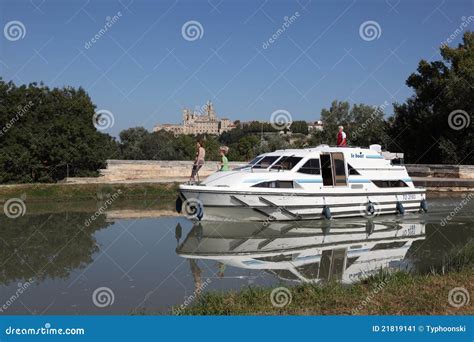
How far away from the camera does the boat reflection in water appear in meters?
10.7

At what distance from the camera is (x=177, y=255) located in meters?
12.4

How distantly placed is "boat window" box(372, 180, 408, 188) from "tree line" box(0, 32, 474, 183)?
15.3ft

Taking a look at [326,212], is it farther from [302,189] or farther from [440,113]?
[440,113]

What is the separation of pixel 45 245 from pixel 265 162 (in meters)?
7.48

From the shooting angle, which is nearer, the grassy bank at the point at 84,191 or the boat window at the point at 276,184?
the boat window at the point at 276,184

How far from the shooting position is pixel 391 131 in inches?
1812

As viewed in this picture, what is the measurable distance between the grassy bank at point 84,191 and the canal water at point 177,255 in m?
4.79

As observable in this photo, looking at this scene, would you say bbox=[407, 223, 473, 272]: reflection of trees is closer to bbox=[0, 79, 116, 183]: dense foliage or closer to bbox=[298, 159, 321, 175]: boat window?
bbox=[298, 159, 321, 175]: boat window

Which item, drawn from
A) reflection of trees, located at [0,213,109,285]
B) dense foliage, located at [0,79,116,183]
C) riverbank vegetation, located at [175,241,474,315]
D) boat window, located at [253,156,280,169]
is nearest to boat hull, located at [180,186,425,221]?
boat window, located at [253,156,280,169]

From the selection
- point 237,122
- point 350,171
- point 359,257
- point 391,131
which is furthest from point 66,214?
point 237,122

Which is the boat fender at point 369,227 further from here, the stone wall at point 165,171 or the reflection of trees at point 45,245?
the stone wall at point 165,171

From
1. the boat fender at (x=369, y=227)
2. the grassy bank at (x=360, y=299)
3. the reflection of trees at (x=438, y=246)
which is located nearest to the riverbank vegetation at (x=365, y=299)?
the grassy bank at (x=360, y=299)

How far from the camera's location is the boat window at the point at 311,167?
57.3ft

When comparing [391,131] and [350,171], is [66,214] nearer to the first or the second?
[350,171]
